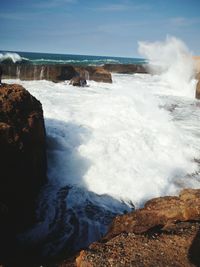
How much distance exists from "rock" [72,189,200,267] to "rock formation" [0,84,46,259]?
59.2 inches

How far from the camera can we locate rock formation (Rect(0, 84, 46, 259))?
3996mm

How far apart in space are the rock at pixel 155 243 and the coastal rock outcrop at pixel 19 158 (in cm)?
150

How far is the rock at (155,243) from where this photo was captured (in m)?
2.56

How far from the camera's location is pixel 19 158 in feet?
14.7

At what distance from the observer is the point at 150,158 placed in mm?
7141

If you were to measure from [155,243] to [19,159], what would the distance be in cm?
266

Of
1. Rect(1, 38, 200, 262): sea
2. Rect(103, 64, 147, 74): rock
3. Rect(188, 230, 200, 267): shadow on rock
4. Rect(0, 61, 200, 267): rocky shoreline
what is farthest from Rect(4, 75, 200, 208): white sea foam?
Rect(103, 64, 147, 74): rock

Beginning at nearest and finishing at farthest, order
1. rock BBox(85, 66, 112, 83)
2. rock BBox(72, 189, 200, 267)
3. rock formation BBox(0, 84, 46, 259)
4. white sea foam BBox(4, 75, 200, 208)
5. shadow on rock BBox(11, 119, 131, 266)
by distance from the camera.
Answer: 1. rock BBox(72, 189, 200, 267)
2. rock formation BBox(0, 84, 46, 259)
3. shadow on rock BBox(11, 119, 131, 266)
4. white sea foam BBox(4, 75, 200, 208)
5. rock BBox(85, 66, 112, 83)

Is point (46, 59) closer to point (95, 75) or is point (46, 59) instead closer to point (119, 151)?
point (95, 75)

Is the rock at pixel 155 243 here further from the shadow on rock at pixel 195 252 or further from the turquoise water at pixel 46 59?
the turquoise water at pixel 46 59

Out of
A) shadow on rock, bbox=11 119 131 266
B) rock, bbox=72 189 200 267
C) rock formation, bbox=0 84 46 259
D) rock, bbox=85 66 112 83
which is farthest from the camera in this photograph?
rock, bbox=85 66 112 83

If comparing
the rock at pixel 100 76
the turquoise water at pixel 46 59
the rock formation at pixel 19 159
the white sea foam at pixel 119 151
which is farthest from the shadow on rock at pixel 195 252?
the turquoise water at pixel 46 59

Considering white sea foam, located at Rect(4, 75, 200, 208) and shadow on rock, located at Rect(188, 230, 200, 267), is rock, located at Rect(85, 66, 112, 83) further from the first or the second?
shadow on rock, located at Rect(188, 230, 200, 267)

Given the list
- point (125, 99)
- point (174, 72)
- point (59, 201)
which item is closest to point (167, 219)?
point (59, 201)
